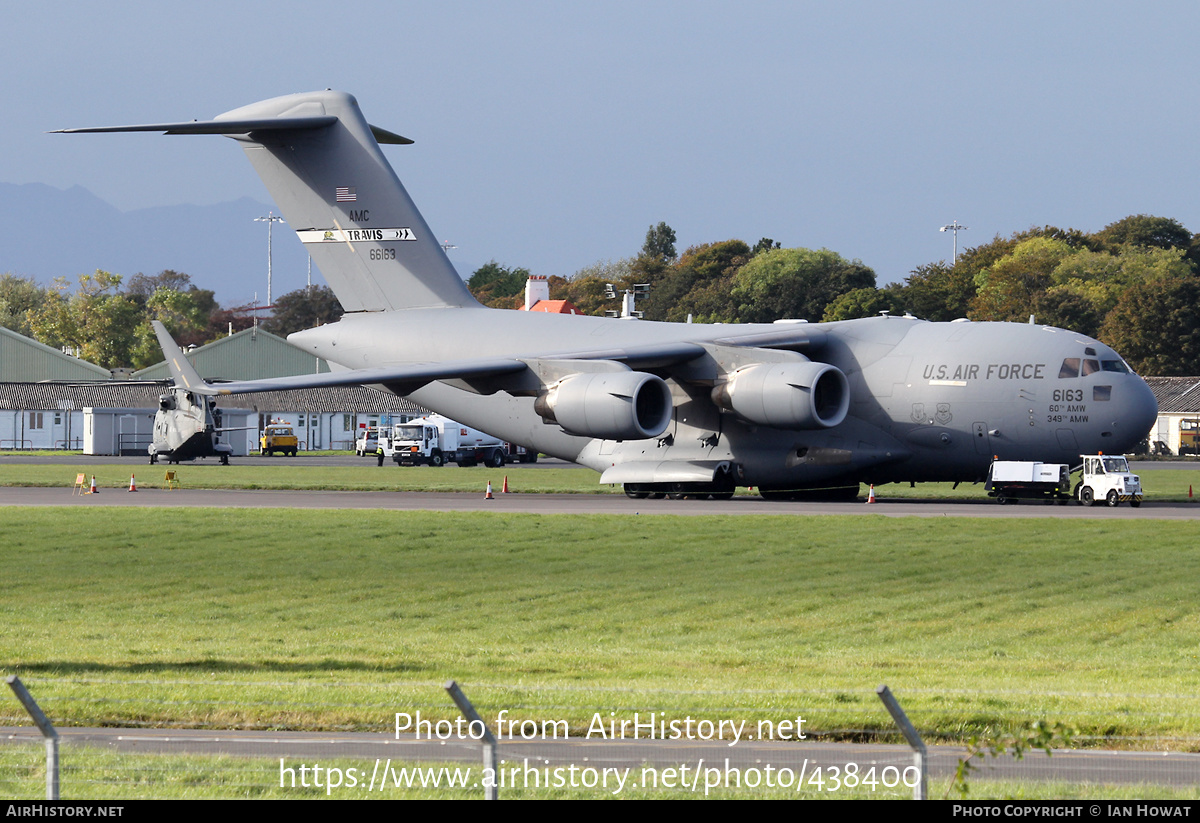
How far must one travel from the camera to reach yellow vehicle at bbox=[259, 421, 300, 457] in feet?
290

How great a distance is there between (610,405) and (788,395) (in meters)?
4.11

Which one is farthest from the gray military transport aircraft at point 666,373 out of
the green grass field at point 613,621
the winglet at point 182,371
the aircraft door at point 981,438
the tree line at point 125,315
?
the tree line at point 125,315

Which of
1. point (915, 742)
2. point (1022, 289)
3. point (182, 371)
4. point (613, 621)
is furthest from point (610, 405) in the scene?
point (1022, 289)

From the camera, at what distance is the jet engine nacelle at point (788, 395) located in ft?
113

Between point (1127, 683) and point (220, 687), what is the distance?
8.00m

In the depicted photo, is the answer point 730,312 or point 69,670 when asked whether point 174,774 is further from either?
point 730,312

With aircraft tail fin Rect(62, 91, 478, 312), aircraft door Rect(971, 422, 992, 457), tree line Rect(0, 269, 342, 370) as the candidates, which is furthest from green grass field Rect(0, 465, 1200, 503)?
tree line Rect(0, 269, 342, 370)

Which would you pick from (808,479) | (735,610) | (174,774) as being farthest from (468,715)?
(808,479)

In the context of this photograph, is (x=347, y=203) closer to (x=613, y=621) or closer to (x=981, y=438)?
(x=981, y=438)

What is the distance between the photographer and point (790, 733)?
10945 mm

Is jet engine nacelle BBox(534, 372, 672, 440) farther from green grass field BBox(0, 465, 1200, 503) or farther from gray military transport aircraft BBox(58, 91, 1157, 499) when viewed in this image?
green grass field BBox(0, 465, 1200, 503)

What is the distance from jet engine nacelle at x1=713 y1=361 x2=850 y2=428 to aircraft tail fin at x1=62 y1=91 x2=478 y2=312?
10.4 metres

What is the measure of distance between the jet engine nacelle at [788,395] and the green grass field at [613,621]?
15.6 feet

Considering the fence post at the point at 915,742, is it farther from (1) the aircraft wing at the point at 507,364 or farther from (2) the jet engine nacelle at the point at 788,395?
(1) the aircraft wing at the point at 507,364
